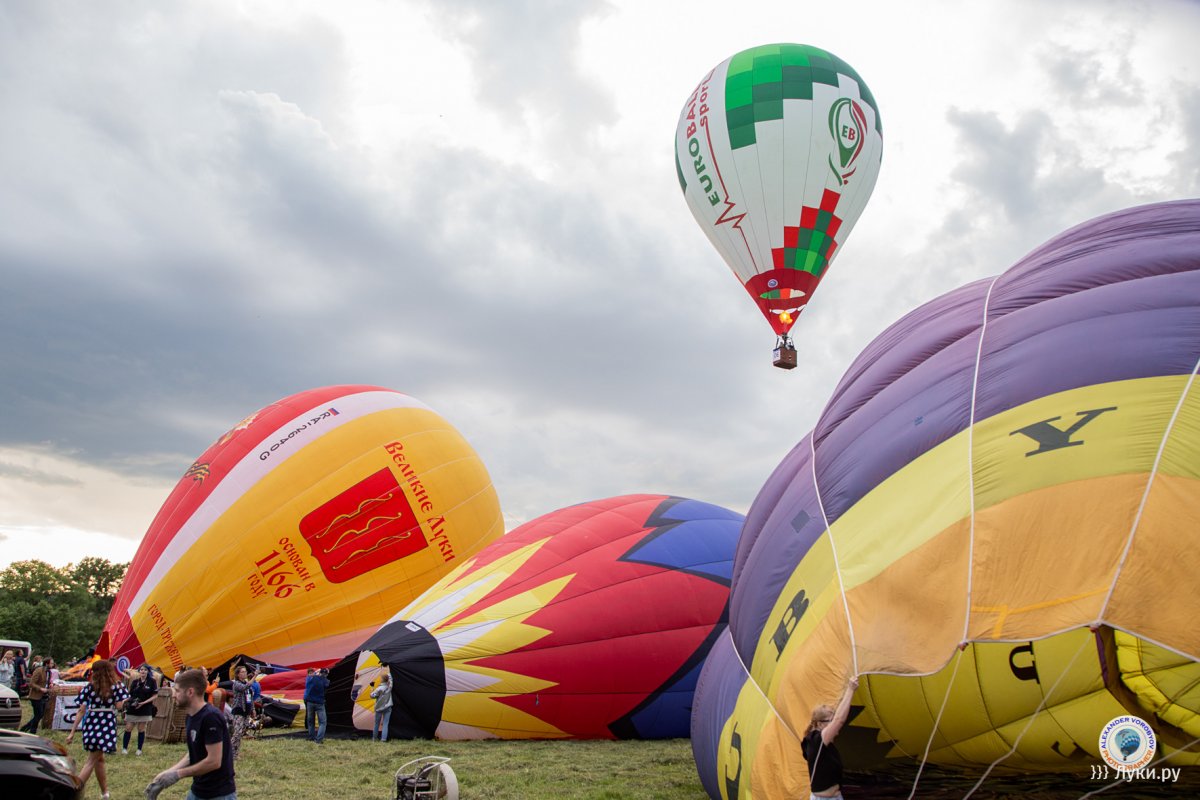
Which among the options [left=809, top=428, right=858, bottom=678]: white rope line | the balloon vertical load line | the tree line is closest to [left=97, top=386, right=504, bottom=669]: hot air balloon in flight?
the balloon vertical load line

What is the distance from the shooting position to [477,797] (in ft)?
19.3

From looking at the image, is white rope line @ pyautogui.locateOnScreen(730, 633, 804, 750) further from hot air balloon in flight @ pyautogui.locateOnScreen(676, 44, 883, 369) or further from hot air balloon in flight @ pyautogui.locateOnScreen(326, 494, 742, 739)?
hot air balloon in flight @ pyautogui.locateOnScreen(676, 44, 883, 369)

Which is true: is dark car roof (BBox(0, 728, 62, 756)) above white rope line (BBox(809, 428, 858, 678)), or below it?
below

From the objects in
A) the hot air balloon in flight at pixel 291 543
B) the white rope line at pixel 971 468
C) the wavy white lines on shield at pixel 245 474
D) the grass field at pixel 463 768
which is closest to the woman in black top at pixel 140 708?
the grass field at pixel 463 768

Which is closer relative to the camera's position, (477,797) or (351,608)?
(477,797)

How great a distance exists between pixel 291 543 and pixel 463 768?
510 centimetres

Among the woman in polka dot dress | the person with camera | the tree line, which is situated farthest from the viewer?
the tree line

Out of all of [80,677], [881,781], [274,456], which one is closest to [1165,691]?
[881,781]

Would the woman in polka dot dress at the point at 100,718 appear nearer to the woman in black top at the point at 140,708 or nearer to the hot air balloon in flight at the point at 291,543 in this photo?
the woman in black top at the point at 140,708

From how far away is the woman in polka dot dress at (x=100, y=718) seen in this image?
5932 millimetres

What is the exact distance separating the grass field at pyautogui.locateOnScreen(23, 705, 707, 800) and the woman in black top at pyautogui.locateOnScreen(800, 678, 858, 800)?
8.32 ft

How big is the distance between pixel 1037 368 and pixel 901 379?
77cm

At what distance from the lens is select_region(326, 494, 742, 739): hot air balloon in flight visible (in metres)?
8.37

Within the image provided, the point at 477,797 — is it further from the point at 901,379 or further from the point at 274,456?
the point at 274,456
